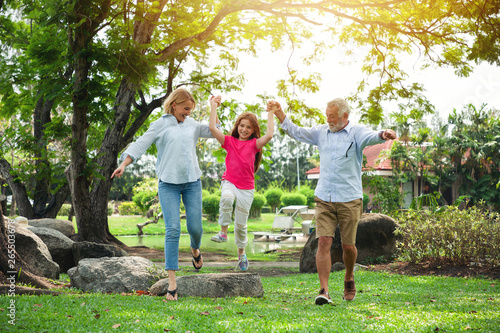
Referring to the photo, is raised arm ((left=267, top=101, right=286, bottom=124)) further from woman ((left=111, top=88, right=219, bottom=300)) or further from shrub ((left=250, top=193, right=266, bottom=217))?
shrub ((left=250, top=193, right=266, bottom=217))

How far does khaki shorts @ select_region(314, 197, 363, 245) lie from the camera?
4.96 m

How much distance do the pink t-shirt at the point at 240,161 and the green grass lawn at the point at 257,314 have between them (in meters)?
1.47

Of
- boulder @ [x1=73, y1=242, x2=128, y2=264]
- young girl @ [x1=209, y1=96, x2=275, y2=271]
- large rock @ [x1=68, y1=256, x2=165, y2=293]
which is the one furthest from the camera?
boulder @ [x1=73, y1=242, x2=128, y2=264]

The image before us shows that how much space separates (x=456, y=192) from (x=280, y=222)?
16190 millimetres

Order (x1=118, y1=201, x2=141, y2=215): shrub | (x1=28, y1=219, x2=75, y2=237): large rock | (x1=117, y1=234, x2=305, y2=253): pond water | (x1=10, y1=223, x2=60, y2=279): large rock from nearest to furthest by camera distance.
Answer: (x1=10, y1=223, x2=60, y2=279): large rock
(x1=28, y1=219, x2=75, y2=237): large rock
(x1=117, y1=234, x2=305, y2=253): pond water
(x1=118, y1=201, x2=141, y2=215): shrub

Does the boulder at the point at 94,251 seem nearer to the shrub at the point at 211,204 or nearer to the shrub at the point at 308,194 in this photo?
the shrub at the point at 211,204

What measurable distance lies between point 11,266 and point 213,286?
2550mm

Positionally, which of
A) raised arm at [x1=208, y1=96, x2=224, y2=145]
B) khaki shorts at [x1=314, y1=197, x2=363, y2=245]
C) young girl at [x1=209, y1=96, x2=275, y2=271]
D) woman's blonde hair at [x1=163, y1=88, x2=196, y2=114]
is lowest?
khaki shorts at [x1=314, y1=197, x2=363, y2=245]

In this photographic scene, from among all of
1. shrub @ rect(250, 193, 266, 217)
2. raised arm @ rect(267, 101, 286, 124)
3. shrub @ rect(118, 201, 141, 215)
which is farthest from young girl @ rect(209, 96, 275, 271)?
shrub @ rect(118, 201, 141, 215)

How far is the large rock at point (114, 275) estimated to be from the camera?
19.7ft

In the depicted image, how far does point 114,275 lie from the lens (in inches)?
241

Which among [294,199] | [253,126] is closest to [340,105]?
[253,126]

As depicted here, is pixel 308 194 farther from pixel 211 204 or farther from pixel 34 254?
pixel 34 254

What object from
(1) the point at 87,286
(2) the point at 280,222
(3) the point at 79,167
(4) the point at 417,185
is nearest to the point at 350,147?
(1) the point at 87,286
